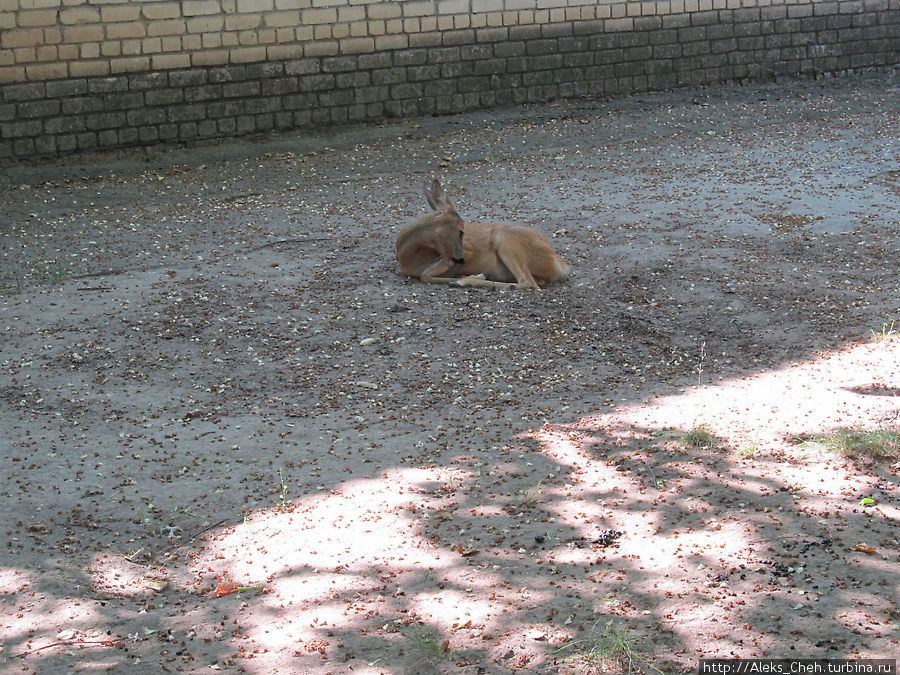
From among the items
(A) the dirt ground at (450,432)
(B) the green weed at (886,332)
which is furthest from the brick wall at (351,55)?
(B) the green weed at (886,332)

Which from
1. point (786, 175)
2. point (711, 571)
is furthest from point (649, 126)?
point (711, 571)

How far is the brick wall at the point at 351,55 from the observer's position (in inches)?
461

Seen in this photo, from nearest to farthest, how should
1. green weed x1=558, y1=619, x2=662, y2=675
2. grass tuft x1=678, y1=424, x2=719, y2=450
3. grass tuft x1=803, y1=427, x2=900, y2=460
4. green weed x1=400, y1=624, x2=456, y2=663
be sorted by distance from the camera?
green weed x1=558, y1=619, x2=662, y2=675 < green weed x1=400, y1=624, x2=456, y2=663 < grass tuft x1=803, y1=427, x2=900, y2=460 < grass tuft x1=678, y1=424, x2=719, y2=450

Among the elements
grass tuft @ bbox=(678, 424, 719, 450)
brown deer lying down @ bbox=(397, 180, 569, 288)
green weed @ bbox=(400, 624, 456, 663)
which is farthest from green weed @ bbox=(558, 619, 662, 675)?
brown deer lying down @ bbox=(397, 180, 569, 288)

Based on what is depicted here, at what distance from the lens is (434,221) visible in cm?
801

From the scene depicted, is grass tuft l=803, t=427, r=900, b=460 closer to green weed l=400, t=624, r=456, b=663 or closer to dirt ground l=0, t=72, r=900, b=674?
dirt ground l=0, t=72, r=900, b=674

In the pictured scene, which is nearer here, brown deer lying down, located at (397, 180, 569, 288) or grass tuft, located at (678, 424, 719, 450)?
grass tuft, located at (678, 424, 719, 450)

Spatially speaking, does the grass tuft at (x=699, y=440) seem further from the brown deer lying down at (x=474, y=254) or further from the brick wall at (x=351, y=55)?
the brick wall at (x=351, y=55)

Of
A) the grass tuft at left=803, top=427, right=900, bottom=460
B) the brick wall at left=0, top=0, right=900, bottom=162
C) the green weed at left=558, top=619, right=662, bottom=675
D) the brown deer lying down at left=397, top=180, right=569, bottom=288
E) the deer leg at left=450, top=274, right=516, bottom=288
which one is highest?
the brick wall at left=0, top=0, right=900, bottom=162

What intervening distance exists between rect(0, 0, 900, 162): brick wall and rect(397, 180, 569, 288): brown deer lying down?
5643 millimetres

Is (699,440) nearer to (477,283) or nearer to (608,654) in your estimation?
(608,654)

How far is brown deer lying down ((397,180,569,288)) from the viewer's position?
25.5 ft

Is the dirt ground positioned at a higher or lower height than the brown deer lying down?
lower

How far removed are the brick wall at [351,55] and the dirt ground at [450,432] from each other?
5.24 feet
